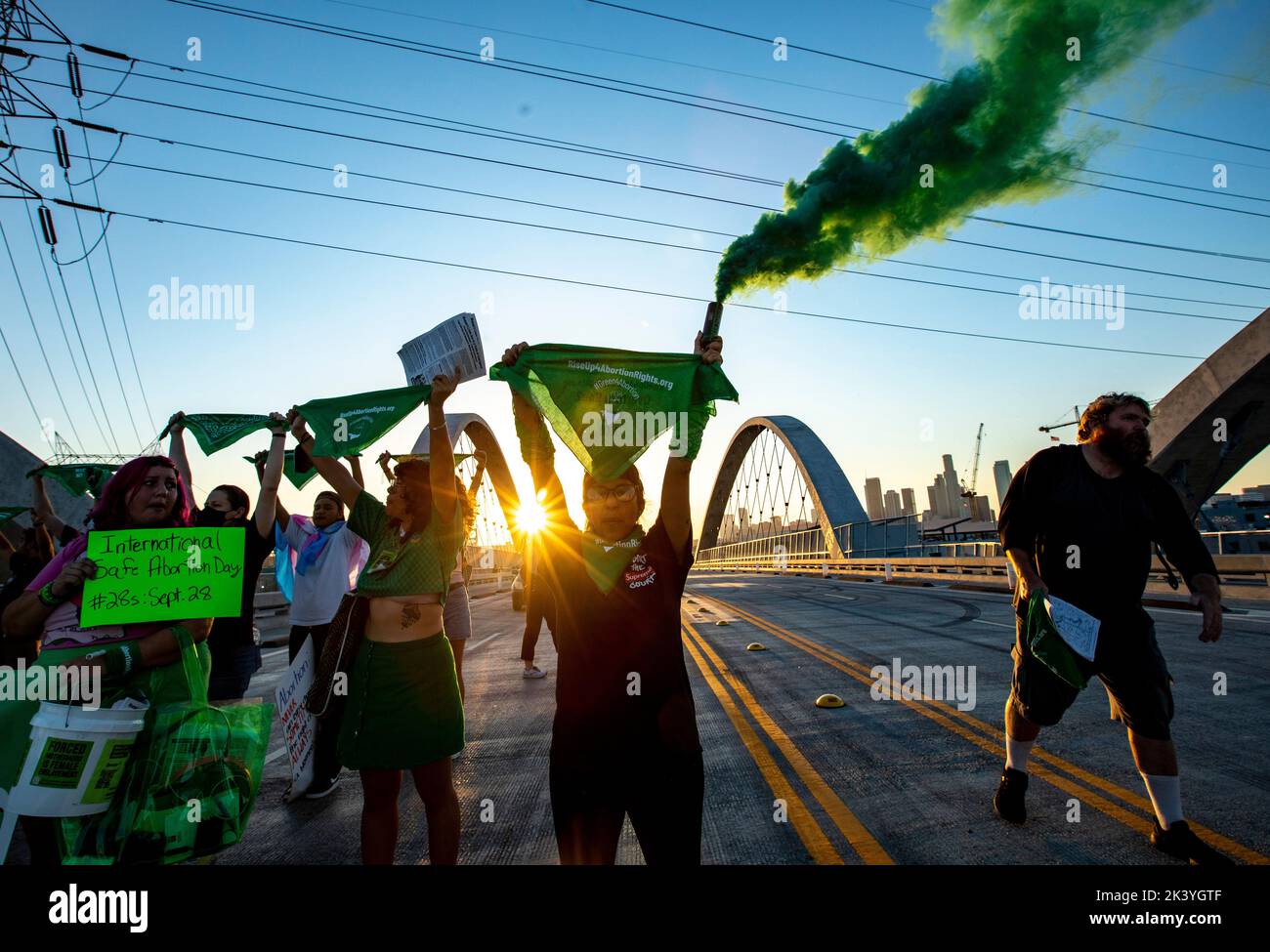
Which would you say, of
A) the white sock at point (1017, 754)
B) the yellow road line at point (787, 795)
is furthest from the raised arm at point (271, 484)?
the white sock at point (1017, 754)

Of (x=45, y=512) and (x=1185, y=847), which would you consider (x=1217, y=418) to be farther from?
(x=45, y=512)

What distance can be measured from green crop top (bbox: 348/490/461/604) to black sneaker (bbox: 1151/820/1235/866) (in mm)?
3681

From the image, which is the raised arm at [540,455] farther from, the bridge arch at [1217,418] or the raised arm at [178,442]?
the bridge arch at [1217,418]

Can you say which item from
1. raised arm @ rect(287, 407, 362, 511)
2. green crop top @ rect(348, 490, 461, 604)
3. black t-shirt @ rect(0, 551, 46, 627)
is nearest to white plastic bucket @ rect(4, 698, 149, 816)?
Answer: green crop top @ rect(348, 490, 461, 604)

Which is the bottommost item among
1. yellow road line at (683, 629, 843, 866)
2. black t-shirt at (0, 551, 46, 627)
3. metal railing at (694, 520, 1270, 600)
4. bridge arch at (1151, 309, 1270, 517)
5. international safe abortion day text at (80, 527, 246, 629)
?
metal railing at (694, 520, 1270, 600)

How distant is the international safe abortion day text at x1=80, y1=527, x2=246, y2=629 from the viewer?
247 cm

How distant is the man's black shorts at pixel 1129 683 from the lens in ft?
9.98

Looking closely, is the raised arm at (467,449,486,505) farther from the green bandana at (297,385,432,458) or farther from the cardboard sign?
the cardboard sign

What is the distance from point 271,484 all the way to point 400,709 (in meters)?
1.93

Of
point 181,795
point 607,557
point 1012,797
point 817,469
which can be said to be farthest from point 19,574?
point 817,469

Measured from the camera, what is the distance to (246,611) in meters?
4.14
